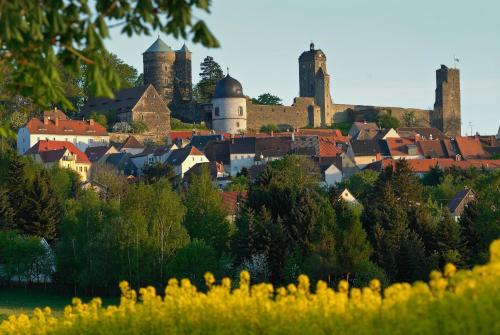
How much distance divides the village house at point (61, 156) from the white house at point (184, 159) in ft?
23.3

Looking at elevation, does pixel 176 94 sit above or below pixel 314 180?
above

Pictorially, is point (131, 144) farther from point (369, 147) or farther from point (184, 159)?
point (369, 147)

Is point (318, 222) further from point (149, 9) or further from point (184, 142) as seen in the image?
point (184, 142)

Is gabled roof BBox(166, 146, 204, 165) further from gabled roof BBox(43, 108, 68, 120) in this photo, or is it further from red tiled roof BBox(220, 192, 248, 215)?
red tiled roof BBox(220, 192, 248, 215)

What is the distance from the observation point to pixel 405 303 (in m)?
11.4

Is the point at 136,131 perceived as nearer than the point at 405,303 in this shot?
No

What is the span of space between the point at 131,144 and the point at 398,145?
2493cm

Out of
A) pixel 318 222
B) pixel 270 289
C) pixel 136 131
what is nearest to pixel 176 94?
pixel 136 131

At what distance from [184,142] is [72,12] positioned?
98.8 m

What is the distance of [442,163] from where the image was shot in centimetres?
10394

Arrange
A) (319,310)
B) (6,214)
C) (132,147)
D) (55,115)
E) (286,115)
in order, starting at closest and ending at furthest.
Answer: (319,310) < (6,214) < (132,147) < (55,115) < (286,115)

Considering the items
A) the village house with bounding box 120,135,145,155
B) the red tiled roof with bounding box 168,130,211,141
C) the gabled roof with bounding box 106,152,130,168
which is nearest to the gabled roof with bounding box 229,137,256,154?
the red tiled roof with bounding box 168,130,211,141

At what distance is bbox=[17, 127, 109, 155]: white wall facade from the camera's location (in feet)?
342

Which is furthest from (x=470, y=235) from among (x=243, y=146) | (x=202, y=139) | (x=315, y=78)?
(x=315, y=78)
